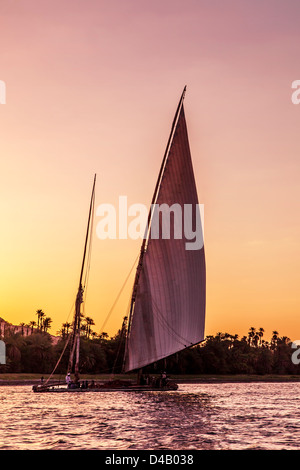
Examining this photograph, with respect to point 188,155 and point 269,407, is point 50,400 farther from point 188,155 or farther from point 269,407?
point 188,155

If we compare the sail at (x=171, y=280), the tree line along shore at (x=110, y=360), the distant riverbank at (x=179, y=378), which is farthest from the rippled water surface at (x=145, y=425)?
the tree line along shore at (x=110, y=360)

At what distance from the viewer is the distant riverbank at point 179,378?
113 metres

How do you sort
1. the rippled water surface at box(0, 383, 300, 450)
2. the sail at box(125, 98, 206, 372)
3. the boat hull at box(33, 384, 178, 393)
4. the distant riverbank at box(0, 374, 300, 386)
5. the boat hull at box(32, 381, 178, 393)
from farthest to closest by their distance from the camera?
the distant riverbank at box(0, 374, 300, 386), the boat hull at box(32, 381, 178, 393), the boat hull at box(33, 384, 178, 393), the sail at box(125, 98, 206, 372), the rippled water surface at box(0, 383, 300, 450)

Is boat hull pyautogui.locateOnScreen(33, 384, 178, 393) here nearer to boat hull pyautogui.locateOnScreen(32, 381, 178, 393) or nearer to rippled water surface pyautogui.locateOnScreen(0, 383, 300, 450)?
boat hull pyautogui.locateOnScreen(32, 381, 178, 393)

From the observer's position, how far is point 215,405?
64.3m

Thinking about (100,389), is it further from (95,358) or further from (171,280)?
(95,358)

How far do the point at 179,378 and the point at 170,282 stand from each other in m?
81.4

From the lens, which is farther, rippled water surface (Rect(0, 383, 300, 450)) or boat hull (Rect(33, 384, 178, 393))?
boat hull (Rect(33, 384, 178, 393))

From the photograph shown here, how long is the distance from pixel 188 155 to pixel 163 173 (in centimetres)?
370

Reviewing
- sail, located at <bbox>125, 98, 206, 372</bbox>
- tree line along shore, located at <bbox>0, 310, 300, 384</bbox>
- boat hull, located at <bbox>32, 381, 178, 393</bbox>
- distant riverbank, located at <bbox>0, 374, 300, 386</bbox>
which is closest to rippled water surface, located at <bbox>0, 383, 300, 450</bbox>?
boat hull, located at <bbox>32, 381, 178, 393</bbox>

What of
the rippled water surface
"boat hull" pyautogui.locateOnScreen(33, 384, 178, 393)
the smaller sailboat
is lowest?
the rippled water surface

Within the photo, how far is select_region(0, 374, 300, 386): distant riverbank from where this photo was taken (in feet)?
371
